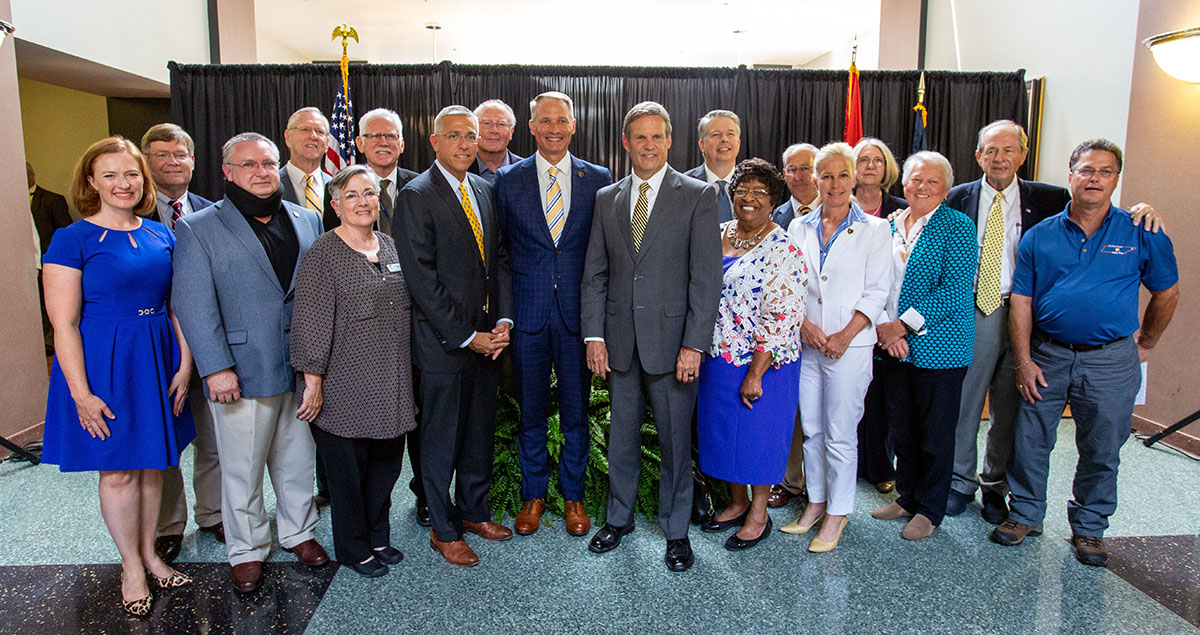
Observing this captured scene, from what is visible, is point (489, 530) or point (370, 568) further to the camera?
point (489, 530)

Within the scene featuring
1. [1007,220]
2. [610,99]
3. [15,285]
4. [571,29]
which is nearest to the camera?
[1007,220]

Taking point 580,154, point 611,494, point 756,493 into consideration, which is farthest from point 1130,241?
point 580,154

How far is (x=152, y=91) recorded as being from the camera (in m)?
7.24

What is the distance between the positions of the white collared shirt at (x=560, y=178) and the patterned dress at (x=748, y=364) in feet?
2.38

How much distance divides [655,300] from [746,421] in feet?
2.09

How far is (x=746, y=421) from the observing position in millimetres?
2877

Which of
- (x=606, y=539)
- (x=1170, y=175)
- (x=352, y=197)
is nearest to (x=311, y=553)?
(x=606, y=539)

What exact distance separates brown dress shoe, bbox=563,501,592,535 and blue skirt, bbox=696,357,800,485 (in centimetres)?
63

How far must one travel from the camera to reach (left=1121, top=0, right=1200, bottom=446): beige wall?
169 inches

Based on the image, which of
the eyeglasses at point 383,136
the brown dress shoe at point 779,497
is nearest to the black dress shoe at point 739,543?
the brown dress shoe at point 779,497

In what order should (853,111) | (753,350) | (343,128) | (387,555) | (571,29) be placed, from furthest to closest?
(571,29)
(853,111)
(343,128)
(387,555)
(753,350)

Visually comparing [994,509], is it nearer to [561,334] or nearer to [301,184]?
[561,334]

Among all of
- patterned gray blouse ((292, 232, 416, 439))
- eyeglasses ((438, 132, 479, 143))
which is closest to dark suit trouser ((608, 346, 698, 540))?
patterned gray blouse ((292, 232, 416, 439))

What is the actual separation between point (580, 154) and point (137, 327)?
5.12 m
